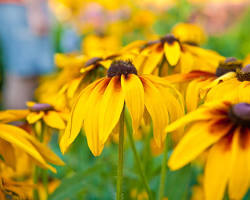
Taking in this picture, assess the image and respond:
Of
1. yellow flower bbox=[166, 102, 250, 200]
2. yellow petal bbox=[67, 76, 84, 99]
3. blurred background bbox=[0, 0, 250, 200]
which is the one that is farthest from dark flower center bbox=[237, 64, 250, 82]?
blurred background bbox=[0, 0, 250, 200]

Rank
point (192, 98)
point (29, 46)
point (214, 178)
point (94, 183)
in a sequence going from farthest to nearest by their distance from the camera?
point (29, 46), point (94, 183), point (192, 98), point (214, 178)

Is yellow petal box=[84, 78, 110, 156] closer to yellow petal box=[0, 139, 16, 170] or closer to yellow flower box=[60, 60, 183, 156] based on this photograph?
yellow flower box=[60, 60, 183, 156]

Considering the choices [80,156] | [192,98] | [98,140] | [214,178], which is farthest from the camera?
[80,156]

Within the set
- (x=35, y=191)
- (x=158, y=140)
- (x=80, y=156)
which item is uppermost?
(x=158, y=140)

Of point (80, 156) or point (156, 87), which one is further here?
point (80, 156)

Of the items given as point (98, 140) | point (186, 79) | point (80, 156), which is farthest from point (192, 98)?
point (80, 156)

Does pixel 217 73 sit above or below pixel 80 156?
above

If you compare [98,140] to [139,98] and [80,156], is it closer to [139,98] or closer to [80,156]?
[139,98]
